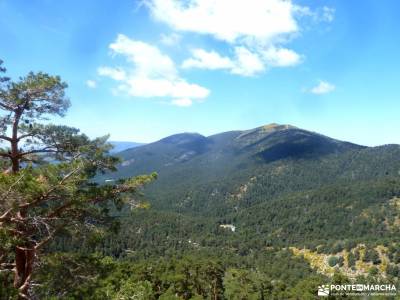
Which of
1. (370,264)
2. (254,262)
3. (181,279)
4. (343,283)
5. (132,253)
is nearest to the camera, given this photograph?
(343,283)

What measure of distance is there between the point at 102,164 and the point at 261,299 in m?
50.8

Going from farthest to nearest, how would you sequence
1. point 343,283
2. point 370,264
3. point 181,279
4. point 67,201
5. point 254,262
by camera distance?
point 254,262, point 370,264, point 181,279, point 343,283, point 67,201

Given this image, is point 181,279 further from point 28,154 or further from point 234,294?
point 28,154

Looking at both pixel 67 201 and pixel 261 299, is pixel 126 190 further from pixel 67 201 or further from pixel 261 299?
pixel 261 299

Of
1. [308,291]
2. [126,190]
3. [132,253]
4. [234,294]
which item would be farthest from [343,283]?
[132,253]

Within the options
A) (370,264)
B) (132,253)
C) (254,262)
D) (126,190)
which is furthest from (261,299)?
(132,253)

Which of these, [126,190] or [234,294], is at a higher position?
[126,190]

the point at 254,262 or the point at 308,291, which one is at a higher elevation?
the point at 308,291

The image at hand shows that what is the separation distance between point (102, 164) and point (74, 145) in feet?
4.76

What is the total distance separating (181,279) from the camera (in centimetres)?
5644

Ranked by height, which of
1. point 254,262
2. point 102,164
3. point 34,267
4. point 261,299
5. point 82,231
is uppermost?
point 102,164

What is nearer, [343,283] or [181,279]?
[343,283]

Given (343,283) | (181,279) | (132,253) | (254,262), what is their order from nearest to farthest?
(343,283), (181,279), (254,262), (132,253)

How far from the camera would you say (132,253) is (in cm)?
17025
